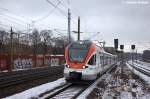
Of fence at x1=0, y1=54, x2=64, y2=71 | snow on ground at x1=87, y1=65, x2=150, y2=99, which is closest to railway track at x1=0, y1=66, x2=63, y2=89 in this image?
snow on ground at x1=87, y1=65, x2=150, y2=99

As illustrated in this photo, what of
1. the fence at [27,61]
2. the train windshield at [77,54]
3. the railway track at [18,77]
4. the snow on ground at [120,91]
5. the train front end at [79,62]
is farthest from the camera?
the fence at [27,61]

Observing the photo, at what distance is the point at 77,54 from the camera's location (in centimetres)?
1905

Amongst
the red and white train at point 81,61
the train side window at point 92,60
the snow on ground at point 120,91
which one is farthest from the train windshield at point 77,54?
the snow on ground at point 120,91

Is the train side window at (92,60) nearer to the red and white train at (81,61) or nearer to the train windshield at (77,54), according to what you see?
the red and white train at (81,61)

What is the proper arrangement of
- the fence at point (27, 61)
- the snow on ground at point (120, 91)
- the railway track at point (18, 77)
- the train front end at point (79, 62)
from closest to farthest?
the snow on ground at point (120, 91), the train front end at point (79, 62), the railway track at point (18, 77), the fence at point (27, 61)

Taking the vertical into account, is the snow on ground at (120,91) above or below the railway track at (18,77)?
below

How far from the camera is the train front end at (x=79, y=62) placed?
1819 centimetres

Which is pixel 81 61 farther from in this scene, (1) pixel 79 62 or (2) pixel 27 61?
(2) pixel 27 61

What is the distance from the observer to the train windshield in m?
18.7

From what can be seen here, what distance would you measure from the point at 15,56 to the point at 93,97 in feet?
114

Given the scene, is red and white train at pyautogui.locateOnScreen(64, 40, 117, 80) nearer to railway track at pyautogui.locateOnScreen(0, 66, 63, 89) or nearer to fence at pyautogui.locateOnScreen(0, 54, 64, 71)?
railway track at pyautogui.locateOnScreen(0, 66, 63, 89)

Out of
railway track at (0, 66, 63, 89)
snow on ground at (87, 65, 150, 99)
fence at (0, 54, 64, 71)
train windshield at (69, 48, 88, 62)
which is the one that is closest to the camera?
snow on ground at (87, 65, 150, 99)

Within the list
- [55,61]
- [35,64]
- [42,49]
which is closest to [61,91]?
[35,64]

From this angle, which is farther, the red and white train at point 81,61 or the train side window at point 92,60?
the train side window at point 92,60
